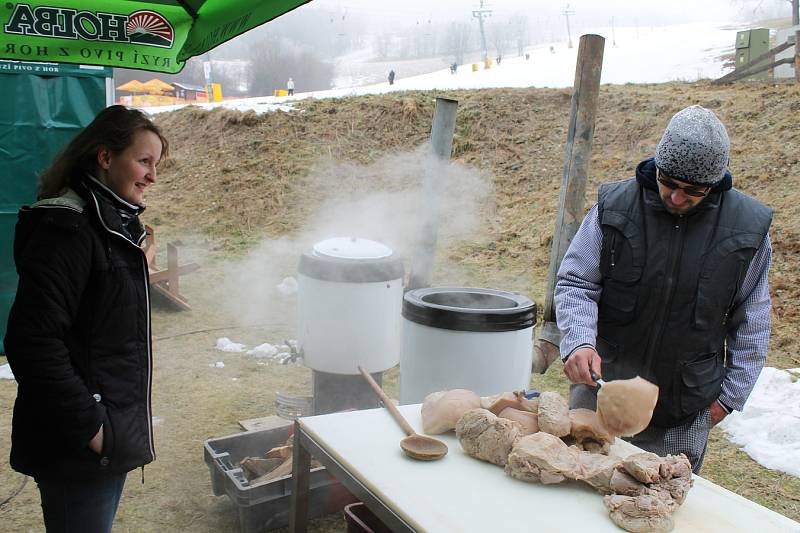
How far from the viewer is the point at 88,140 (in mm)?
1826

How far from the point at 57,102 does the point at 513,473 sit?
5.22 meters

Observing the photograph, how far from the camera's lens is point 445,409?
1.98 meters

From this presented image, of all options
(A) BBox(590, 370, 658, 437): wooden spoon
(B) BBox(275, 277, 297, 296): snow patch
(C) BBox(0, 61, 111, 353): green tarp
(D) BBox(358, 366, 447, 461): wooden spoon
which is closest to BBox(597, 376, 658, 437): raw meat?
(A) BBox(590, 370, 658, 437): wooden spoon

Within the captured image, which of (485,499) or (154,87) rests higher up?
(154,87)

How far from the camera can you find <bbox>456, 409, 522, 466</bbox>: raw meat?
1.77 meters

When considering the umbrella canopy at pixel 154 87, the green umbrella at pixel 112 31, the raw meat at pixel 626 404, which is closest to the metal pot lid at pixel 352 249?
the green umbrella at pixel 112 31

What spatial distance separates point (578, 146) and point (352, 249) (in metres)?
2.08

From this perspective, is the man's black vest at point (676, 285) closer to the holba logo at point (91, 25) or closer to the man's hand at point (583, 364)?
the man's hand at point (583, 364)

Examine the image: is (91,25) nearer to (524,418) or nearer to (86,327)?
(86,327)

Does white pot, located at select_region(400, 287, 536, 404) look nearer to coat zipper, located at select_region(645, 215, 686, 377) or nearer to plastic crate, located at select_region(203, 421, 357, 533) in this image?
plastic crate, located at select_region(203, 421, 357, 533)

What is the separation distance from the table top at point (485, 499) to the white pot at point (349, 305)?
1905 millimetres

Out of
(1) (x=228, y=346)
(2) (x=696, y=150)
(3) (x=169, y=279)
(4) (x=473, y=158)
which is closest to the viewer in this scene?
(2) (x=696, y=150)

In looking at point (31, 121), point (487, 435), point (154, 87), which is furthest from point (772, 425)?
point (154, 87)

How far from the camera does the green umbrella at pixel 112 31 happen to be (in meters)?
3.14
